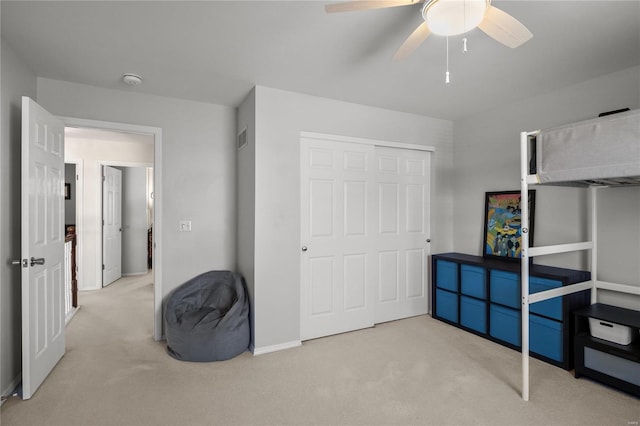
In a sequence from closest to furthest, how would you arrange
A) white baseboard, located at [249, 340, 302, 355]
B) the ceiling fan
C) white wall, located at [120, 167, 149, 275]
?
the ceiling fan < white baseboard, located at [249, 340, 302, 355] < white wall, located at [120, 167, 149, 275]

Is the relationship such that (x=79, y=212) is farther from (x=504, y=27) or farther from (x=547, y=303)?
(x=547, y=303)

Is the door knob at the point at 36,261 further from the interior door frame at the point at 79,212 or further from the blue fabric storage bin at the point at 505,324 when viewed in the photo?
the blue fabric storage bin at the point at 505,324

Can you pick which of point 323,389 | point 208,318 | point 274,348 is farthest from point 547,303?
point 208,318

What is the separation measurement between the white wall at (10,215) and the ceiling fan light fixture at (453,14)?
2629 mm

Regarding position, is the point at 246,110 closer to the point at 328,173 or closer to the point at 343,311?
the point at 328,173

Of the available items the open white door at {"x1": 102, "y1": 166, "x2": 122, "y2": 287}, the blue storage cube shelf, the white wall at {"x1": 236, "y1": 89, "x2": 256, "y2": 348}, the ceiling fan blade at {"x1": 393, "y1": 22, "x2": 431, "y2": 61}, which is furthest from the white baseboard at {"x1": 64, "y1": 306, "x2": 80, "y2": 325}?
the ceiling fan blade at {"x1": 393, "y1": 22, "x2": 431, "y2": 61}

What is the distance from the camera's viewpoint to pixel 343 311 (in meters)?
3.45

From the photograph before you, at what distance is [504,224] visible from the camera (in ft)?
11.6

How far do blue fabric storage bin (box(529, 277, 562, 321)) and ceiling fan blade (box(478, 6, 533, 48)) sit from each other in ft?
6.52

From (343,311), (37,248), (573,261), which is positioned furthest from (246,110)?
(573,261)

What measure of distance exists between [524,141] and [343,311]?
7.29ft

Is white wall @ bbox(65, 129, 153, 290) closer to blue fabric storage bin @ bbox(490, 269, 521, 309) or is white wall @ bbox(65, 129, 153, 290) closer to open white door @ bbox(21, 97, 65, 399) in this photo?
open white door @ bbox(21, 97, 65, 399)

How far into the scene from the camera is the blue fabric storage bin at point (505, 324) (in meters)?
3.02

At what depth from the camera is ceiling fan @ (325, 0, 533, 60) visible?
1469 millimetres
